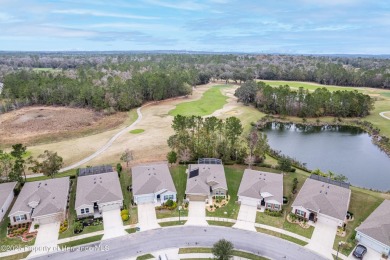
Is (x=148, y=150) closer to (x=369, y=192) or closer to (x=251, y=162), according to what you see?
(x=251, y=162)

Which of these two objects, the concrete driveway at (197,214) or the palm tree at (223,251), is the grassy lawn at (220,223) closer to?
the concrete driveway at (197,214)

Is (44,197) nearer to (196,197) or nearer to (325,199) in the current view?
(196,197)

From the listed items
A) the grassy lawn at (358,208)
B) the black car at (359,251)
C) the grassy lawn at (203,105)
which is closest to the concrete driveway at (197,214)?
the grassy lawn at (358,208)

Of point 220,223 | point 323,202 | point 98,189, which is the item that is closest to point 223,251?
point 220,223

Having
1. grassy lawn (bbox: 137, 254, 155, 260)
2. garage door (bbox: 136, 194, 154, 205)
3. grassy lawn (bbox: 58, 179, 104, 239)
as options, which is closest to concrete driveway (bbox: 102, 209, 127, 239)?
grassy lawn (bbox: 58, 179, 104, 239)

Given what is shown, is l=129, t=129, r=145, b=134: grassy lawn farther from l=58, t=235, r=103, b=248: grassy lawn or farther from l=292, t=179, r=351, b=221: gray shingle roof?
l=292, t=179, r=351, b=221: gray shingle roof

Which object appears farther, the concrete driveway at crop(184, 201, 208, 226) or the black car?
the concrete driveway at crop(184, 201, 208, 226)
